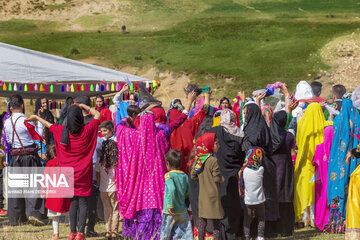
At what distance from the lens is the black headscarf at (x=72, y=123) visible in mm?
6266

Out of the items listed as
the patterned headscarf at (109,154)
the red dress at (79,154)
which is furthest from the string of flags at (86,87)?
the red dress at (79,154)

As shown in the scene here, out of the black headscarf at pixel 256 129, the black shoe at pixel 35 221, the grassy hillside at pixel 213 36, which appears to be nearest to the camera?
the black headscarf at pixel 256 129

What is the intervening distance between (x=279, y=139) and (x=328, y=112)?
228 cm

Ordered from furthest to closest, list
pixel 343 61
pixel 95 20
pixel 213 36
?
pixel 95 20 → pixel 213 36 → pixel 343 61

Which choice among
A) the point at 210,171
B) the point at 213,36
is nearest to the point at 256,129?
the point at 210,171

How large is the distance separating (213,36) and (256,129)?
4585cm

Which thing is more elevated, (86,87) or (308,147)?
(86,87)

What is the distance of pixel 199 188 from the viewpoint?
6.03 metres

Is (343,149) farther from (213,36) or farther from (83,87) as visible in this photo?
(213,36)

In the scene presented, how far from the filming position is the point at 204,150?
19.3 ft

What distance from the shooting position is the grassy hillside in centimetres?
4172

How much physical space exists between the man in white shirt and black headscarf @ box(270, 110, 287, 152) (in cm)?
345

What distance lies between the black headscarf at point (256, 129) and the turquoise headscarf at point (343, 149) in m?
1.23

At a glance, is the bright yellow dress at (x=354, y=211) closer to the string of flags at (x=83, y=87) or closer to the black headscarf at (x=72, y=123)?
the black headscarf at (x=72, y=123)
